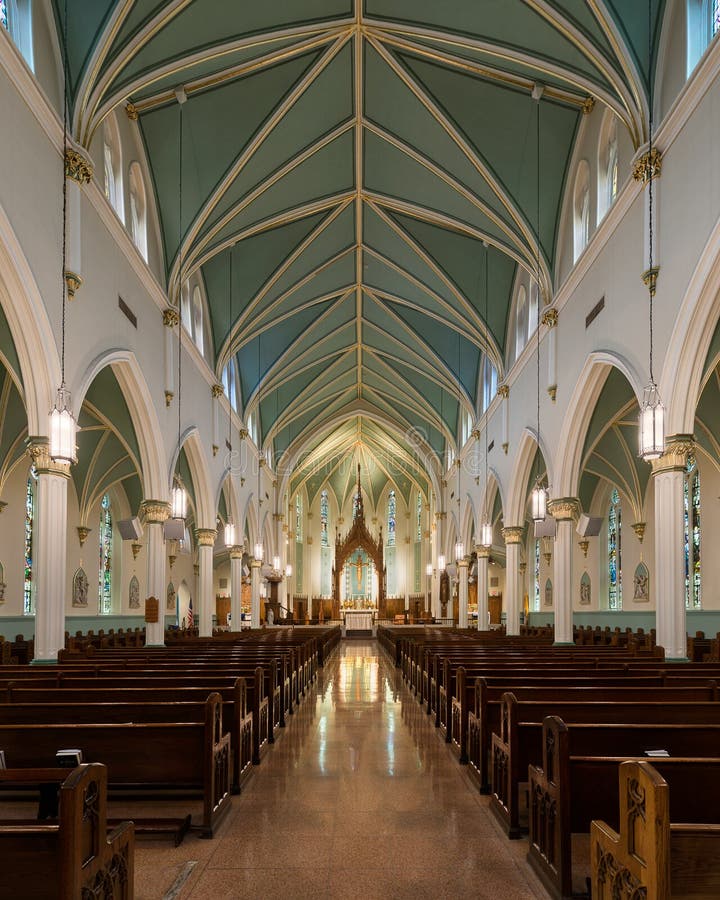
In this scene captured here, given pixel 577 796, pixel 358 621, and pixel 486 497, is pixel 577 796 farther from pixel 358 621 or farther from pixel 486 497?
pixel 358 621

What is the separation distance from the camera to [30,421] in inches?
488

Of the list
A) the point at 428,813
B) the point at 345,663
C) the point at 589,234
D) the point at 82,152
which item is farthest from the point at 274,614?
the point at 428,813

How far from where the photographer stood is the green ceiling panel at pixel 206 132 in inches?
643

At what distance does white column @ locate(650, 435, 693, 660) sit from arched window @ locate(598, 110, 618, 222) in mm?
5228

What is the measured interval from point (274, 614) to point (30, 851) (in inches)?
1602

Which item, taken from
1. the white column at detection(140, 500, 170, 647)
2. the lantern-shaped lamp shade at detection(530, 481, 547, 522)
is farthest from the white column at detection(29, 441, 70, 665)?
the lantern-shaped lamp shade at detection(530, 481, 547, 522)

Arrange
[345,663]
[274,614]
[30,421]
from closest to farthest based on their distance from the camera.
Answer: [30,421], [345,663], [274,614]

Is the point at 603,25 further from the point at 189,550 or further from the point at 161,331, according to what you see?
the point at 189,550

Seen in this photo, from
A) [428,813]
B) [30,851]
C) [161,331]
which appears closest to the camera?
[30,851]

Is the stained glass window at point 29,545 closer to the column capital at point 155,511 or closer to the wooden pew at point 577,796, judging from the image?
the column capital at point 155,511

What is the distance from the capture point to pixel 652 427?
11.2m

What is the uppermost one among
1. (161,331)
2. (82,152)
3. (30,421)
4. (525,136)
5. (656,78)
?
(525,136)

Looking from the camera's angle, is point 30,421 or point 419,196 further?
point 419,196

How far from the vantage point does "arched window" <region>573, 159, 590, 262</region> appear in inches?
690
